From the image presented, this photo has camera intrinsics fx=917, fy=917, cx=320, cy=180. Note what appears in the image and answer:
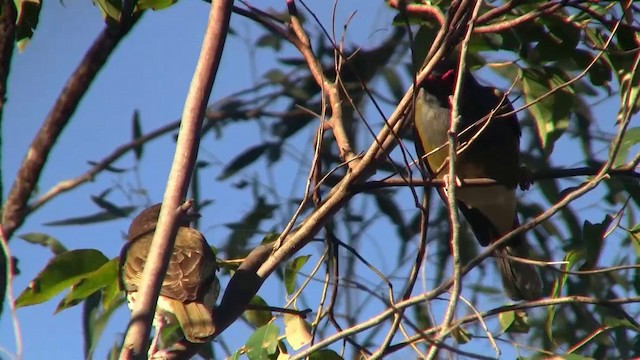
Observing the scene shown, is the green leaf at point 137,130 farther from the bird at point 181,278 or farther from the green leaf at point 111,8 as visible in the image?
the green leaf at point 111,8

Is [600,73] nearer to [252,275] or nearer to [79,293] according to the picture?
[252,275]

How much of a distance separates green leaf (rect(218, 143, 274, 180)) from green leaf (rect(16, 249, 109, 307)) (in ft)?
4.65

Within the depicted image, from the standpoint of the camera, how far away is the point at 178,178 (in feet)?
6.93

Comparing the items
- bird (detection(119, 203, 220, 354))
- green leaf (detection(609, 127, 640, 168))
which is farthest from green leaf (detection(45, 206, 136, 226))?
green leaf (detection(609, 127, 640, 168))

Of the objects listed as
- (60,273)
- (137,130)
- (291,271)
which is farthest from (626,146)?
(137,130)

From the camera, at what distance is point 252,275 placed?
2.56 meters

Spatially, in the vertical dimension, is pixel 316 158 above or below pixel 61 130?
below

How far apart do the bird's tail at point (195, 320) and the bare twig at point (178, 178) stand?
706mm

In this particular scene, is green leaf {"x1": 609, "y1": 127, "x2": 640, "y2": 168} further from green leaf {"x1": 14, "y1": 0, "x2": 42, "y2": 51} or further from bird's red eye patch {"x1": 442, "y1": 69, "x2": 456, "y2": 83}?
green leaf {"x1": 14, "y1": 0, "x2": 42, "y2": 51}

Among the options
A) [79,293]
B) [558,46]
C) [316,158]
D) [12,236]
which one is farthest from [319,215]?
[12,236]

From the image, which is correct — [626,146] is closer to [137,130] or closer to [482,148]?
[482,148]

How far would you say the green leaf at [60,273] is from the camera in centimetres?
290

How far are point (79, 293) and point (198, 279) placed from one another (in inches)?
35.0

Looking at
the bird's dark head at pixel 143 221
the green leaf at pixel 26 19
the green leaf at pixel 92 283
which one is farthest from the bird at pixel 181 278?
the green leaf at pixel 26 19
